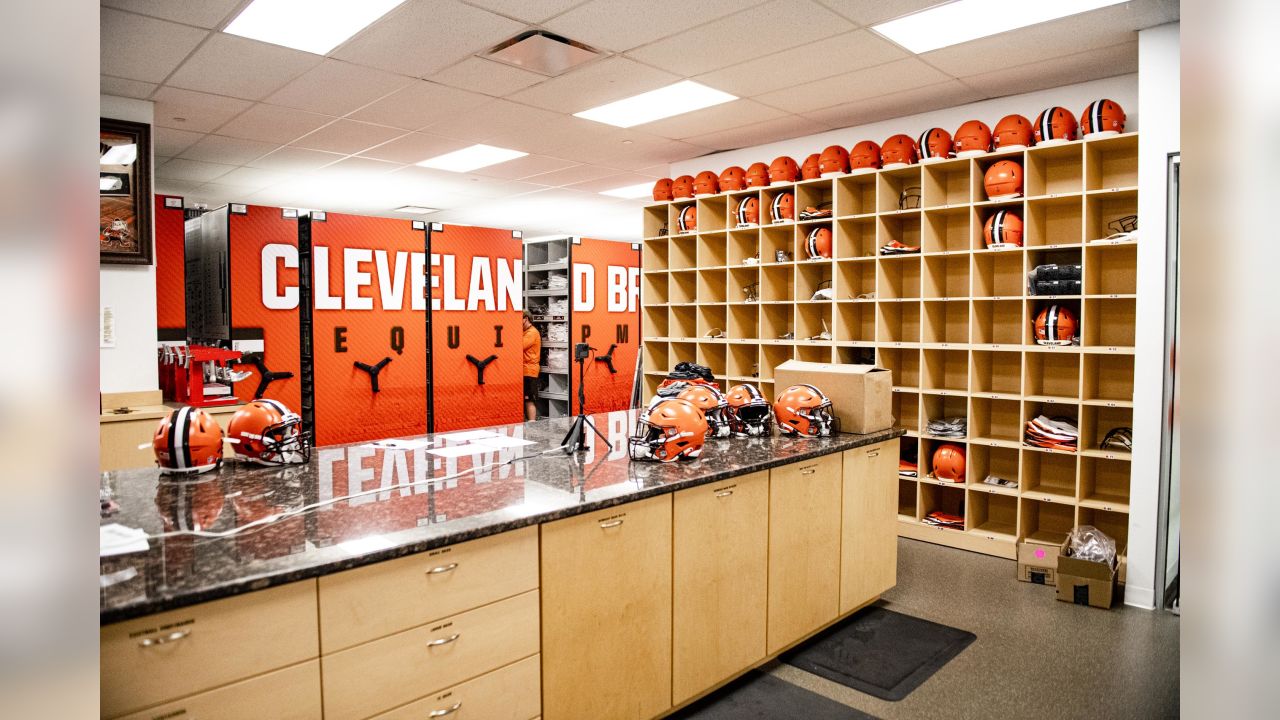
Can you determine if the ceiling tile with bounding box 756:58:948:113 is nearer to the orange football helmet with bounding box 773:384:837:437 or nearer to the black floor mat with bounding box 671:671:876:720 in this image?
the orange football helmet with bounding box 773:384:837:437

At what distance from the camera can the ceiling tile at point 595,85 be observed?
4.56m

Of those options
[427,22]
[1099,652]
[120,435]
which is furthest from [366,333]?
[1099,652]

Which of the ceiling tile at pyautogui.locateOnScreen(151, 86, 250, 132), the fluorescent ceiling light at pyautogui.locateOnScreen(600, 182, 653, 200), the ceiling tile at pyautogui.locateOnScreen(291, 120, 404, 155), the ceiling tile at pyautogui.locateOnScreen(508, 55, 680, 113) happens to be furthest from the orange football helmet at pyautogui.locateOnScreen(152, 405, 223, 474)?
the fluorescent ceiling light at pyautogui.locateOnScreen(600, 182, 653, 200)

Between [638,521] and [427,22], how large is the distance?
2.86 m

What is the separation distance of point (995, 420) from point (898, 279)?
1246 mm

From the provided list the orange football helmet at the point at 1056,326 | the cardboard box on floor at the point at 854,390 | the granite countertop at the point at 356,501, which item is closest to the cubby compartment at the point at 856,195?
the orange football helmet at the point at 1056,326

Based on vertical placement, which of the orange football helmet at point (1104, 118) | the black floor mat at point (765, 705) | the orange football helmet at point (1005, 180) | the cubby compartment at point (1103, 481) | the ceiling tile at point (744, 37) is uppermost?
the ceiling tile at point (744, 37)

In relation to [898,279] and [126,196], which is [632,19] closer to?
[898,279]

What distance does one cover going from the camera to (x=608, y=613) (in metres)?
2.51

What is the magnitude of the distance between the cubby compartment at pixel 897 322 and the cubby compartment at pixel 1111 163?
4.70ft

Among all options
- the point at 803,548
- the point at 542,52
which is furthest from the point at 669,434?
the point at 542,52

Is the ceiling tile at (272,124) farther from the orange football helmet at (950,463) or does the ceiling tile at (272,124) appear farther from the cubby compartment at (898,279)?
the orange football helmet at (950,463)

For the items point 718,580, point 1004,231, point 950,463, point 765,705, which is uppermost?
point 1004,231
